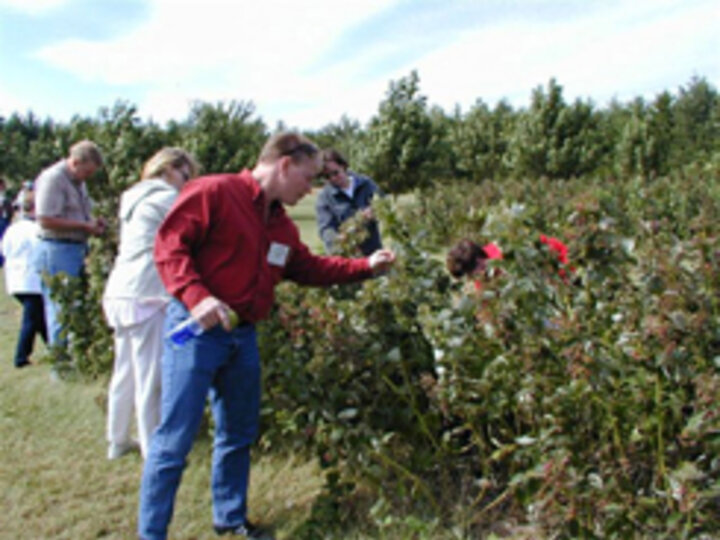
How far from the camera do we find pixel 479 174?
106 feet

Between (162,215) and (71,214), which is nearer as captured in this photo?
(162,215)

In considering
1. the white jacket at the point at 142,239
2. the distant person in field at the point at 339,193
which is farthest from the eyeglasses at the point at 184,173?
the distant person in field at the point at 339,193

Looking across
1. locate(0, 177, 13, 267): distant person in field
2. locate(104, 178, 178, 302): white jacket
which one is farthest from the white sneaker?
locate(0, 177, 13, 267): distant person in field

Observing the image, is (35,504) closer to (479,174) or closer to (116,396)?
(116,396)

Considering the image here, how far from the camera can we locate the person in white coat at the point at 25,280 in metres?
5.88

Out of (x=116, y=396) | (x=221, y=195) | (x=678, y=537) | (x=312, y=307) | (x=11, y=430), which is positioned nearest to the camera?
(x=678, y=537)

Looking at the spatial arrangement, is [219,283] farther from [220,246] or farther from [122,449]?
[122,449]

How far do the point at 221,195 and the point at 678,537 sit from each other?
6.48 feet

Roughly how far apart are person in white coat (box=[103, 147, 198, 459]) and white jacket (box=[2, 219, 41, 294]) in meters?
2.60

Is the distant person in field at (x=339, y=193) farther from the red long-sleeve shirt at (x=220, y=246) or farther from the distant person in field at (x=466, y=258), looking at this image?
the red long-sleeve shirt at (x=220, y=246)

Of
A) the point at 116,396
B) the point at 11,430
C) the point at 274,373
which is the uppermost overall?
the point at 274,373

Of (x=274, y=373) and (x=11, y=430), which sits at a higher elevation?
(x=274, y=373)

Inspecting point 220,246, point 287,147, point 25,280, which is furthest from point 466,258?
point 25,280

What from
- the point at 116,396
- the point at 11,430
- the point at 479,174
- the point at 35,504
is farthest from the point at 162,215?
the point at 479,174
